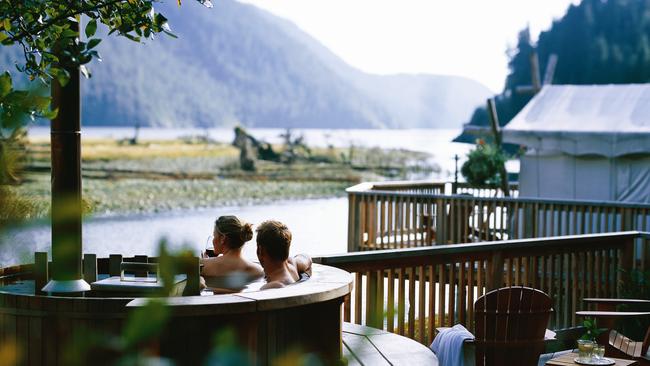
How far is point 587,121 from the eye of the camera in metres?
17.4

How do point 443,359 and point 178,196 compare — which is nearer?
point 443,359

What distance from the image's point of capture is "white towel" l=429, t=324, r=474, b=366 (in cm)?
615

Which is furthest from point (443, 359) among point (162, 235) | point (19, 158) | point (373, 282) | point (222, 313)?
point (162, 235)

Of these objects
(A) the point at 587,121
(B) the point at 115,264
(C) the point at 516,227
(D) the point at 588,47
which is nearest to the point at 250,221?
(A) the point at 587,121

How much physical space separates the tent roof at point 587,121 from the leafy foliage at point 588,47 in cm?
5185

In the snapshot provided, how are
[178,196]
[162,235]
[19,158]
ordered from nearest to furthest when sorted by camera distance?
[162,235] < [19,158] < [178,196]

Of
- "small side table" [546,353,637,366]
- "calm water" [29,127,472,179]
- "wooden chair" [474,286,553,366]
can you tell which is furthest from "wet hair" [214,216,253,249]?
"calm water" [29,127,472,179]

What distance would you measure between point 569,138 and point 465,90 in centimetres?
17715

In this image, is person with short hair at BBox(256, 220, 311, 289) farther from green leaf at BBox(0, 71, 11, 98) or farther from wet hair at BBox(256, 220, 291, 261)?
green leaf at BBox(0, 71, 11, 98)

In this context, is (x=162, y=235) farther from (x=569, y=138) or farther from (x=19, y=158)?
(x=569, y=138)

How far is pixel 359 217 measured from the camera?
15.9 metres

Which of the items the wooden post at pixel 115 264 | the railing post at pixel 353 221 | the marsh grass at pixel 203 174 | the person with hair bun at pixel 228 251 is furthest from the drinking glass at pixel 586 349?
the marsh grass at pixel 203 174

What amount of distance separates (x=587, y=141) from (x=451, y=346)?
11.7 meters

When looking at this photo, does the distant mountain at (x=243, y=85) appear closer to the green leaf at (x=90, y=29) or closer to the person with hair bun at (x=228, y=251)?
the person with hair bun at (x=228, y=251)
